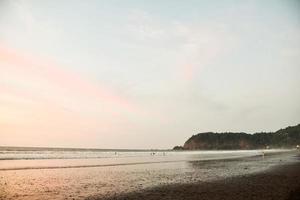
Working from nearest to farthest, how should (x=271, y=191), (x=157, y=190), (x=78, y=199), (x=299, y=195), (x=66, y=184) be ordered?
(x=299, y=195), (x=78, y=199), (x=271, y=191), (x=157, y=190), (x=66, y=184)

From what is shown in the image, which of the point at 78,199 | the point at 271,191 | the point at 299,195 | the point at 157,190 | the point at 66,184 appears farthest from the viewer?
the point at 66,184

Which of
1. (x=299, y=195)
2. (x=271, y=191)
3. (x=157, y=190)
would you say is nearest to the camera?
(x=299, y=195)

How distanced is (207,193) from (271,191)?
3909 mm

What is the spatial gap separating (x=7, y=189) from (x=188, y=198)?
1230cm

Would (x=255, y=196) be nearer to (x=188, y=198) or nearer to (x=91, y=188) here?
(x=188, y=198)

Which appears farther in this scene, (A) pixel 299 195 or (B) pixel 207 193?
(B) pixel 207 193

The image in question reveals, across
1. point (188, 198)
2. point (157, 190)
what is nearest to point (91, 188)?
point (157, 190)

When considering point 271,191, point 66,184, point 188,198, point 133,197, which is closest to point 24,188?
point 66,184

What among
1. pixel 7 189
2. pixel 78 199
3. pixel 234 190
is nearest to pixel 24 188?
pixel 7 189

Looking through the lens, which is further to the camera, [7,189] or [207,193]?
[7,189]

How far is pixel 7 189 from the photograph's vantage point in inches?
904

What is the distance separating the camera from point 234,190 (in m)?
22.3

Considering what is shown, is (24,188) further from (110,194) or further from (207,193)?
(207,193)

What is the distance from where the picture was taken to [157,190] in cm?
2288
